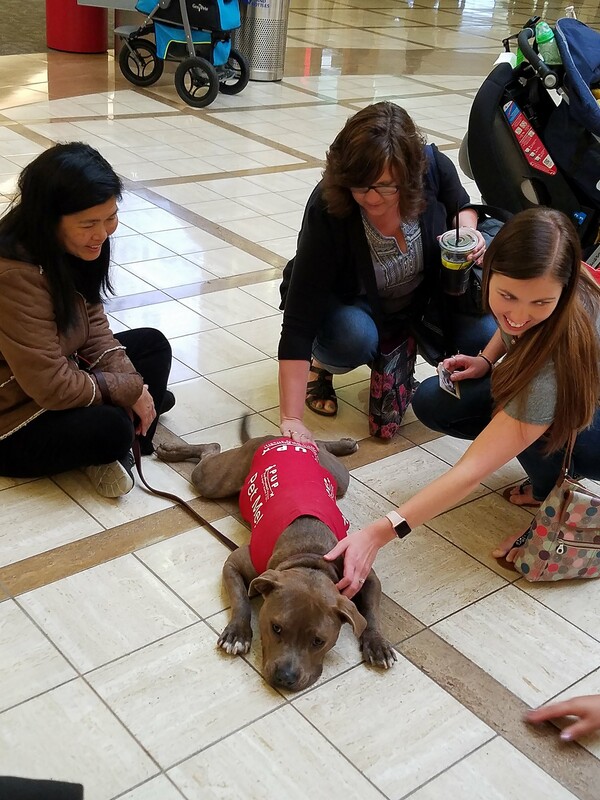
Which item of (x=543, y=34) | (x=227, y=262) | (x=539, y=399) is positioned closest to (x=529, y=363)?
(x=539, y=399)

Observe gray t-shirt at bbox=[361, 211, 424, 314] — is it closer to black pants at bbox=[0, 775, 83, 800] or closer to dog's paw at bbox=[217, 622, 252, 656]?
dog's paw at bbox=[217, 622, 252, 656]

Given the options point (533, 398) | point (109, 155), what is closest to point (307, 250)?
point (533, 398)

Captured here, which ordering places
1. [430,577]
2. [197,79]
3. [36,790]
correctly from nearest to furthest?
1. [36,790]
2. [430,577]
3. [197,79]

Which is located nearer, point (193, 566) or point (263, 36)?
point (193, 566)

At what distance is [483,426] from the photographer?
2.87m

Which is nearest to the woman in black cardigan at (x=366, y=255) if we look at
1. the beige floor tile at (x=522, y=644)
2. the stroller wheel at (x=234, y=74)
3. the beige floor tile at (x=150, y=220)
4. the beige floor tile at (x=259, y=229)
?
the beige floor tile at (x=522, y=644)

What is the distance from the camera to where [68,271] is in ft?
8.27

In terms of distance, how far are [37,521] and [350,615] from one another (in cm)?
104

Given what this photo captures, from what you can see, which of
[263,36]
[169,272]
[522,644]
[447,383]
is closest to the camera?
[522,644]

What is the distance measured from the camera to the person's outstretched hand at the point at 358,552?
2.22 m

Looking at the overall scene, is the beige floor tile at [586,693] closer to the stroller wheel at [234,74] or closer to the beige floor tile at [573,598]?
the beige floor tile at [573,598]

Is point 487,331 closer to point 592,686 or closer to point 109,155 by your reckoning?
point 592,686

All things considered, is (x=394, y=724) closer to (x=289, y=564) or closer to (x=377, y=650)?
(x=377, y=650)

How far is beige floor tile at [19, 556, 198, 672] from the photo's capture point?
7.22 ft
